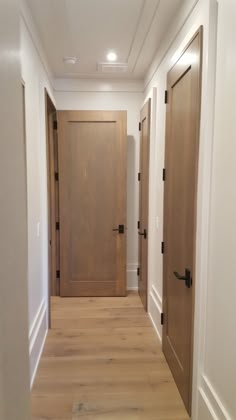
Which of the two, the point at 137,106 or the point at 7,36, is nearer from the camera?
the point at 7,36

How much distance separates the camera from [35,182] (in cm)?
265

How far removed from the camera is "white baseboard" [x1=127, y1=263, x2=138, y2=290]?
171 inches

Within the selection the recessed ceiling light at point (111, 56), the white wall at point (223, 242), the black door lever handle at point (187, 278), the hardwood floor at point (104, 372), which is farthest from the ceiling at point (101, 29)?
the hardwood floor at point (104, 372)

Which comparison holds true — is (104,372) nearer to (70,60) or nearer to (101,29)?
(101,29)

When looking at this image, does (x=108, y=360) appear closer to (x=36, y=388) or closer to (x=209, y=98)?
(x=36, y=388)

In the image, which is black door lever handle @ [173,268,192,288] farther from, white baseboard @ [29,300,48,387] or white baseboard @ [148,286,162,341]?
white baseboard @ [29,300,48,387]

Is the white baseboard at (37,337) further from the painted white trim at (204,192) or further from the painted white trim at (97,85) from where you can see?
the painted white trim at (97,85)

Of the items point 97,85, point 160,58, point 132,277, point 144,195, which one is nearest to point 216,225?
point 160,58

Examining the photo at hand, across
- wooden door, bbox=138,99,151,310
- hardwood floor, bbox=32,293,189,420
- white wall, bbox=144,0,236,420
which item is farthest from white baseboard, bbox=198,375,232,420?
wooden door, bbox=138,99,151,310

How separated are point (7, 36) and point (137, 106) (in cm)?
342

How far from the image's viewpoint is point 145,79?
3.89m

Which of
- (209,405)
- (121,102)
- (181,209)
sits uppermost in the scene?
(121,102)

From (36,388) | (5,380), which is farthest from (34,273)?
(5,380)

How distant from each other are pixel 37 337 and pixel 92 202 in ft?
5.90
